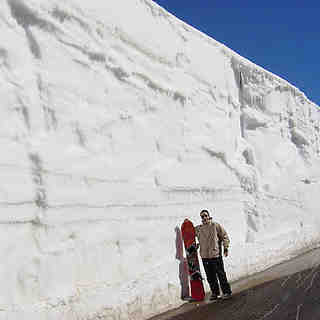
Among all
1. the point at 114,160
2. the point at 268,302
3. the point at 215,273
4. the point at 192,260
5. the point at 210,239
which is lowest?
the point at 268,302

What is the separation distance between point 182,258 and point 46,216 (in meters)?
2.40

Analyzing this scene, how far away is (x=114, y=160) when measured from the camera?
5992 mm

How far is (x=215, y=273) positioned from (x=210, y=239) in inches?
18.7

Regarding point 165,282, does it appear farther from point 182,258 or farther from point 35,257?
point 35,257

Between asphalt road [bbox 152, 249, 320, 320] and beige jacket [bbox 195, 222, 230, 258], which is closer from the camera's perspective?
asphalt road [bbox 152, 249, 320, 320]

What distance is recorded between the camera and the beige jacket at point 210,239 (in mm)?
6438

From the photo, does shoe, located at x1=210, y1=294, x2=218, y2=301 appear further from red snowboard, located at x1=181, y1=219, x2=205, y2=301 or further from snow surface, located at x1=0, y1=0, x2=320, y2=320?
snow surface, located at x1=0, y1=0, x2=320, y2=320

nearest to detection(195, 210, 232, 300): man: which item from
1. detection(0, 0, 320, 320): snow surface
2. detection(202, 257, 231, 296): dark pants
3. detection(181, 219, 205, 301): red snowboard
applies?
detection(202, 257, 231, 296): dark pants

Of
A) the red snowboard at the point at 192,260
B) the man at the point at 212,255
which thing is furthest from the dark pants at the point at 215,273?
the red snowboard at the point at 192,260

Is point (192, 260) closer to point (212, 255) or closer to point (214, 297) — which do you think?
point (212, 255)

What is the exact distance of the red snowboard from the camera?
21.2 feet

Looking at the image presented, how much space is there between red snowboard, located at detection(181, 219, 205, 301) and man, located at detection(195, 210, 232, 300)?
128mm

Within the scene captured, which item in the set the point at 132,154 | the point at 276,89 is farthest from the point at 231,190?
the point at 276,89

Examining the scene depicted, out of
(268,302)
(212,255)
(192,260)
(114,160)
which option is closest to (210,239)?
(212,255)
